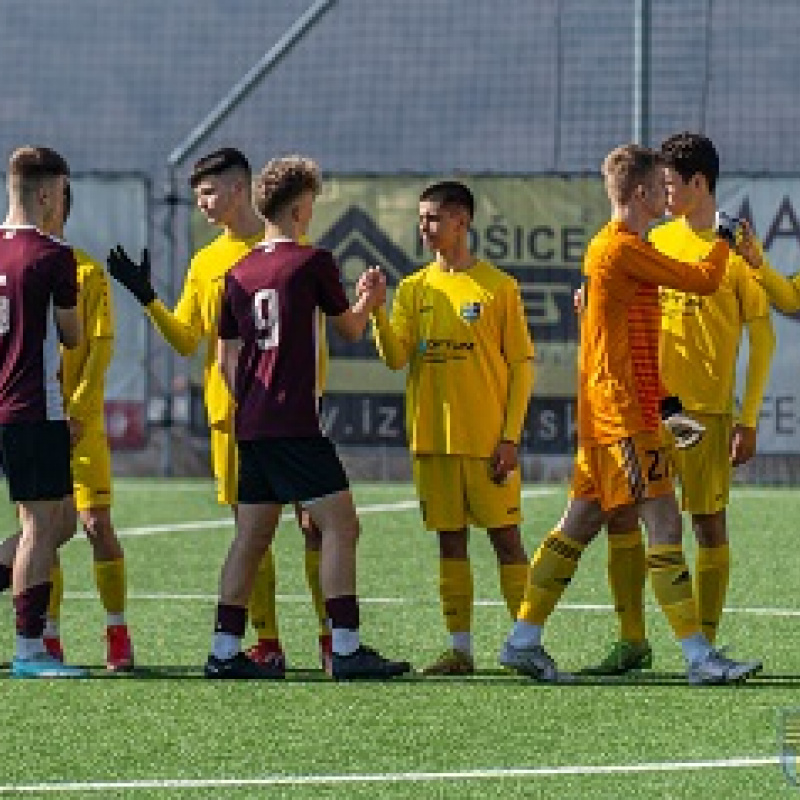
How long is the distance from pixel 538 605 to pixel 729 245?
56.5 inches

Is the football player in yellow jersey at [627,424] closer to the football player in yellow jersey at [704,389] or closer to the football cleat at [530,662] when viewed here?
the football cleat at [530,662]

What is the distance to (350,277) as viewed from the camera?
23.0 meters

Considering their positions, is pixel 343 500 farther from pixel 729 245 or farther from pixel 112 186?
pixel 112 186

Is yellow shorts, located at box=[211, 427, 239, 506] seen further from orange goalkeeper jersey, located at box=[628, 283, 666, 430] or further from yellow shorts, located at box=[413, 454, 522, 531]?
orange goalkeeper jersey, located at box=[628, 283, 666, 430]

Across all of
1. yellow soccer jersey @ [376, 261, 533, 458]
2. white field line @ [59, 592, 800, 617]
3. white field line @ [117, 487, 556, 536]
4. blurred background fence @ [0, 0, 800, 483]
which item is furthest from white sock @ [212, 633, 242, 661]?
blurred background fence @ [0, 0, 800, 483]

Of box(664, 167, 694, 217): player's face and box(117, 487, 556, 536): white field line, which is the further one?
box(117, 487, 556, 536): white field line

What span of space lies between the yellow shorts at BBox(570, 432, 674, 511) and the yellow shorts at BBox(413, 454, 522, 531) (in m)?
0.80

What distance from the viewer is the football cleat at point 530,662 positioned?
10.6 meters

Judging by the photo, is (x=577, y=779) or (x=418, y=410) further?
(x=418, y=410)

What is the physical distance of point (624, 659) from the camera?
436 inches

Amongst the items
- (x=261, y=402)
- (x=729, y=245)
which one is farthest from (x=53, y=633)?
(x=729, y=245)

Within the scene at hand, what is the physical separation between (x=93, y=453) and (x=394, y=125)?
110ft

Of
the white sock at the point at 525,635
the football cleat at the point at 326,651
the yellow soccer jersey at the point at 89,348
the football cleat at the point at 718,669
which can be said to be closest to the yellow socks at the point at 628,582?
the white sock at the point at 525,635

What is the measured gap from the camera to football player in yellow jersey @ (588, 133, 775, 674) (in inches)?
440
